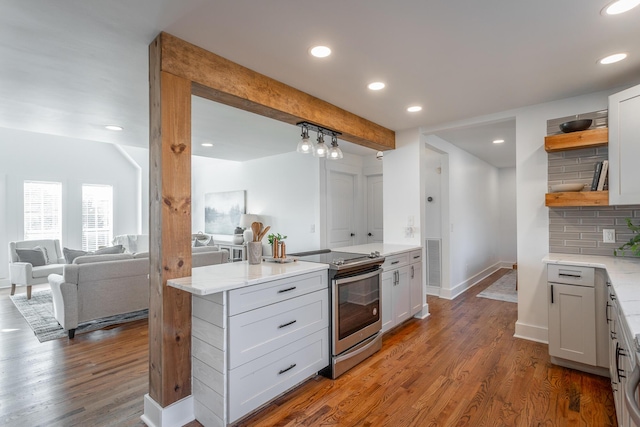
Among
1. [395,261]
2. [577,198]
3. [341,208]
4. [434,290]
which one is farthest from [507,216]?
[395,261]

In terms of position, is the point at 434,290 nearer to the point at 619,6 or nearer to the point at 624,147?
the point at 624,147

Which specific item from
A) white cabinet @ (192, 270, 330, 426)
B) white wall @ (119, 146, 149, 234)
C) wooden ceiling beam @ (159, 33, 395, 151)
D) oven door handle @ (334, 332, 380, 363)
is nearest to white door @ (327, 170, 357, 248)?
wooden ceiling beam @ (159, 33, 395, 151)

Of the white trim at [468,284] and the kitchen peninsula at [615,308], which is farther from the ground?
the kitchen peninsula at [615,308]

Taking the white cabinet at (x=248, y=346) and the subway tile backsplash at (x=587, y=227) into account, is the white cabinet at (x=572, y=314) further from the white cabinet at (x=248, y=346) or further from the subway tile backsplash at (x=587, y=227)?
the white cabinet at (x=248, y=346)

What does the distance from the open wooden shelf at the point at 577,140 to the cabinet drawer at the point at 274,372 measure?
2609 millimetres

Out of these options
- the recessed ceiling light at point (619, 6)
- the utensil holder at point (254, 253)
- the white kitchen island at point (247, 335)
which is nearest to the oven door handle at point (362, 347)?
the white kitchen island at point (247, 335)

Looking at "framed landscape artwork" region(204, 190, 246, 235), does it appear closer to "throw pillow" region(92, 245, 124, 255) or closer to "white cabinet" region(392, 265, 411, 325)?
"throw pillow" region(92, 245, 124, 255)

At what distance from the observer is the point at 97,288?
11.3ft

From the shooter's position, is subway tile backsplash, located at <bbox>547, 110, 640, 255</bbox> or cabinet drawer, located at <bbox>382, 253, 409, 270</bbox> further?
cabinet drawer, located at <bbox>382, 253, 409, 270</bbox>

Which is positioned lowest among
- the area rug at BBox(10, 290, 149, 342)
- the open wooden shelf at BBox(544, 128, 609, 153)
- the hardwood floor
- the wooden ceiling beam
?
the hardwood floor

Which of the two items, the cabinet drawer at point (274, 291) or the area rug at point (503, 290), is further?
the area rug at point (503, 290)

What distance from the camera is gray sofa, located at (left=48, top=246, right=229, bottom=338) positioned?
3250 millimetres

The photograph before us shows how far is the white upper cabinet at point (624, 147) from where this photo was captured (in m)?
2.29

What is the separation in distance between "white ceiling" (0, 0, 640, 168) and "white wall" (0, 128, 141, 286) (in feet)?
13.3
